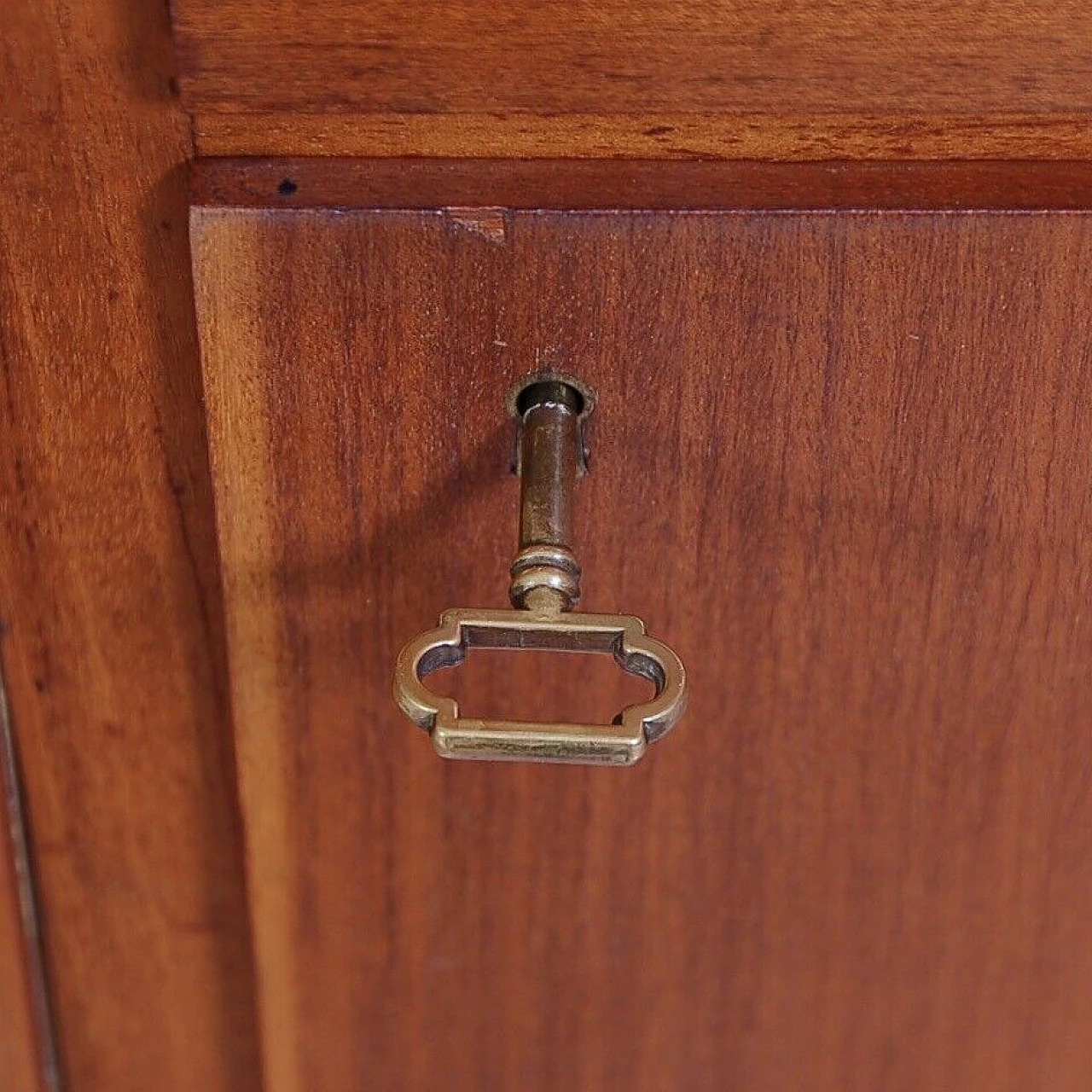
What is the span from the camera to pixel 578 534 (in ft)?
1.13

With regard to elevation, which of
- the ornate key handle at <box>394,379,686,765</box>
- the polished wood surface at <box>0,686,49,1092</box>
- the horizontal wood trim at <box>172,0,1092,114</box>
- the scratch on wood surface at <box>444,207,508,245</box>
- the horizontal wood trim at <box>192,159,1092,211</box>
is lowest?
the polished wood surface at <box>0,686,49,1092</box>

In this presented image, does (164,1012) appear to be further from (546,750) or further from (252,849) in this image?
(546,750)

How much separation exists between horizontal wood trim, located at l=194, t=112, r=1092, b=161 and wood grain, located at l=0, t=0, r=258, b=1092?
23mm

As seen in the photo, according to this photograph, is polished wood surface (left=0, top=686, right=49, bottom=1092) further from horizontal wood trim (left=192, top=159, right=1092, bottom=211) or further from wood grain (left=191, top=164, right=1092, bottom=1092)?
horizontal wood trim (left=192, top=159, right=1092, bottom=211)

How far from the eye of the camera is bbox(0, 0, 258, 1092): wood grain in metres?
0.32

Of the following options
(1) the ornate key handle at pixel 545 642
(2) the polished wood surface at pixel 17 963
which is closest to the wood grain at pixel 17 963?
(2) the polished wood surface at pixel 17 963

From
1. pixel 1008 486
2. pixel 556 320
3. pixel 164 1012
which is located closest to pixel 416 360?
pixel 556 320

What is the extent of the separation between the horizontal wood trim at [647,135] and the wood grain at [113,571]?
23 mm

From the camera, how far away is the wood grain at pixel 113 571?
316mm

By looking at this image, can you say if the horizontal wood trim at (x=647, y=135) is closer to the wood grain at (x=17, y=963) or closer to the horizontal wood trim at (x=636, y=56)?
the horizontal wood trim at (x=636, y=56)

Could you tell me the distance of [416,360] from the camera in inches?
12.7

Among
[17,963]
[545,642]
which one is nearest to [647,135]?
[545,642]

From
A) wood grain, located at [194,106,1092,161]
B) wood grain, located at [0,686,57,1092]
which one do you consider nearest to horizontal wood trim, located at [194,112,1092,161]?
wood grain, located at [194,106,1092,161]

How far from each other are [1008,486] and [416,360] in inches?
5.5
